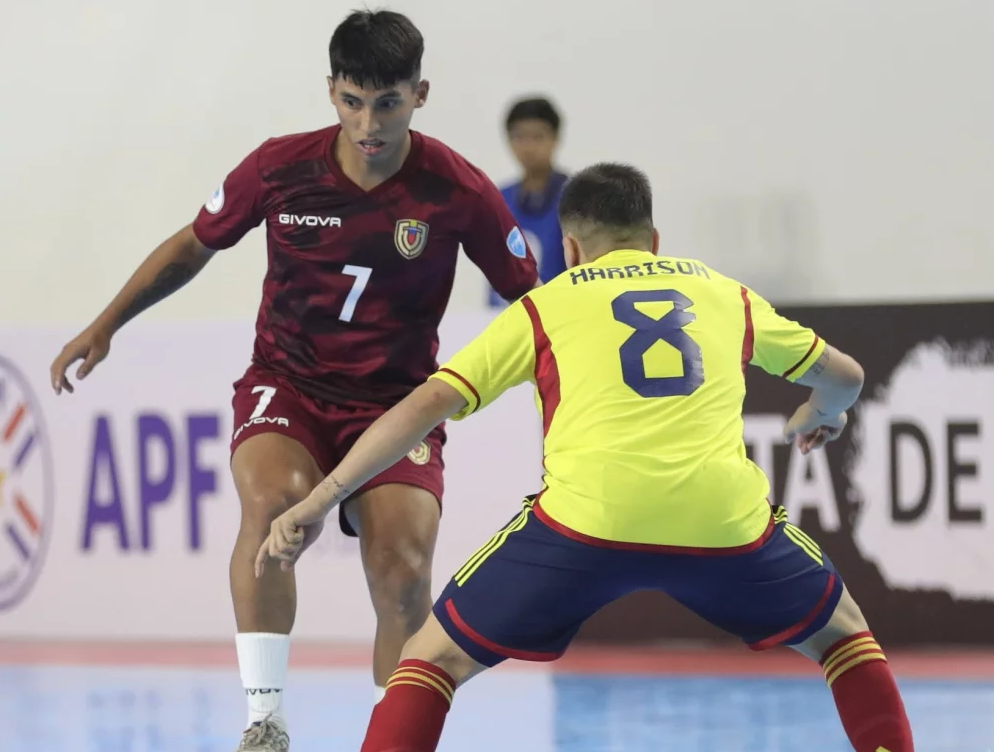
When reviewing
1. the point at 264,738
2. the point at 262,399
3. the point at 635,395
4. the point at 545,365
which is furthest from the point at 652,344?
the point at 264,738

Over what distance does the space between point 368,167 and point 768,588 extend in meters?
1.68

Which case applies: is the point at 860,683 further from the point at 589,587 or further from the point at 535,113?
the point at 535,113

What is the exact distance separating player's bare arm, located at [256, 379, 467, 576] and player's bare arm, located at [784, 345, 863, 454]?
84 cm

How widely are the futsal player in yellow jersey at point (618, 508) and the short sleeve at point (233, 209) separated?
122cm

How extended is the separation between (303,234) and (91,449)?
3181mm

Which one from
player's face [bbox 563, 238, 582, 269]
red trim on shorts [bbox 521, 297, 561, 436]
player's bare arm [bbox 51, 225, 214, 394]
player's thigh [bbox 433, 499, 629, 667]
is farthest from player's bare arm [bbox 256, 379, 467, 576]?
player's bare arm [bbox 51, 225, 214, 394]

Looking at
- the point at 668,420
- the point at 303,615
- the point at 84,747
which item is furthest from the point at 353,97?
the point at 303,615

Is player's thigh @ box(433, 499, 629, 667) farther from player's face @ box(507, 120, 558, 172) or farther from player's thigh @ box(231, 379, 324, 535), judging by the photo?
player's face @ box(507, 120, 558, 172)

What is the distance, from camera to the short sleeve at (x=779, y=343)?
133 inches

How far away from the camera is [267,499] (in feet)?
12.6

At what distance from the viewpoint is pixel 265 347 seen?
429 cm

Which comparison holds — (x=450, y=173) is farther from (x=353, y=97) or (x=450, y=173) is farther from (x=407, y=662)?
(x=407, y=662)

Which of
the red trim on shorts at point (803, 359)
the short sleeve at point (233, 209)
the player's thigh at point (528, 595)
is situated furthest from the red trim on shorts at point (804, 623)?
the short sleeve at point (233, 209)

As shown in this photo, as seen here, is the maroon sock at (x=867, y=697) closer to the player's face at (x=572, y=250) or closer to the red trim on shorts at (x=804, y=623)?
the red trim on shorts at (x=804, y=623)
